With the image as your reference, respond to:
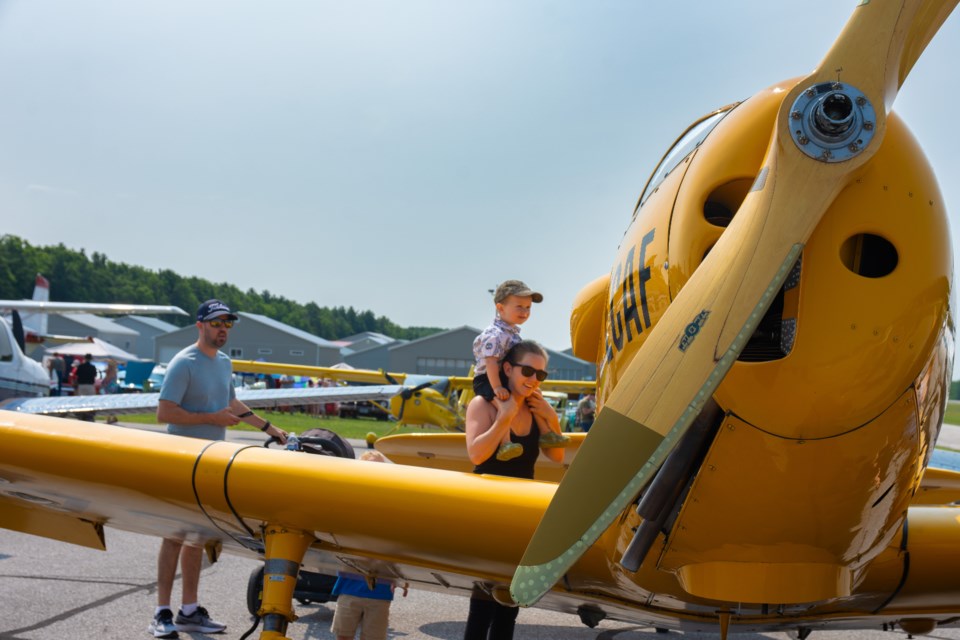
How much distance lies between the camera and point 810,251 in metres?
2.02

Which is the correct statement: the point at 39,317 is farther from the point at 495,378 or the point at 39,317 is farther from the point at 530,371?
the point at 530,371

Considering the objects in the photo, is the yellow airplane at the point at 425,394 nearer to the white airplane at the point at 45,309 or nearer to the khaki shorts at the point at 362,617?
the white airplane at the point at 45,309

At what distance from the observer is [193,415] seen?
442cm

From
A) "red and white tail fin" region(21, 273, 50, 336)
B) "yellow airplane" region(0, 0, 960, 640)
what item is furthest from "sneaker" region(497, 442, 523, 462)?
"red and white tail fin" region(21, 273, 50, 336)

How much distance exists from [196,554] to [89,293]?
351 ft

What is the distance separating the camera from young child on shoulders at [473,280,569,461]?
334 cm

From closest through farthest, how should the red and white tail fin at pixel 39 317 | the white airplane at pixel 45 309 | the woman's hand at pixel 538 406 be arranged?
the woman's hand at pixel 538 406 → the white airplane at pixel 45 309 → the red and white tail fin at pixel 39 317

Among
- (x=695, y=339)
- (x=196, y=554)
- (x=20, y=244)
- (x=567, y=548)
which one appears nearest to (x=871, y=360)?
(x=695, y=339)

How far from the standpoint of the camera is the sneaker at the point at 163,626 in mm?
4258

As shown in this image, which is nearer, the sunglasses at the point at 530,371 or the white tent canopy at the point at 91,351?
the sunglasses at the point at 530,371

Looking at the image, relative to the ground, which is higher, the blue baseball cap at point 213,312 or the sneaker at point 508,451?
the blue baseball cap at point 213,312

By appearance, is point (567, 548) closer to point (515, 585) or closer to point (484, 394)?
point (515, 585)

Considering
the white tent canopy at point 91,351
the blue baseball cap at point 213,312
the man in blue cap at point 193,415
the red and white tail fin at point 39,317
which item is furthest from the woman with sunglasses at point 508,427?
the white tent canopy at point 91,351

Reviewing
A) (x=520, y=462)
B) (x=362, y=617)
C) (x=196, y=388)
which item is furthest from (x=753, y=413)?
(x=196, y=388)
